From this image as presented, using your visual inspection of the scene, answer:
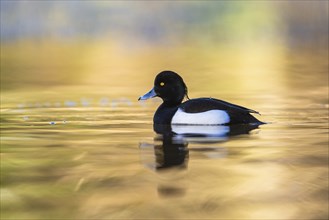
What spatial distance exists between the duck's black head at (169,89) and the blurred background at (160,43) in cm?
469

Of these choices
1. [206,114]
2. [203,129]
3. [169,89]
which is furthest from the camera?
[169,89]

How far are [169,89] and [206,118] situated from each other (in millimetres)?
1150

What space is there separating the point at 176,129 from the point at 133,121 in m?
1.03

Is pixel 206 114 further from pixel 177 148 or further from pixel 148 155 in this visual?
pixel 148 155

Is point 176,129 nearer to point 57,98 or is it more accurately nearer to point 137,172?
point 137,172

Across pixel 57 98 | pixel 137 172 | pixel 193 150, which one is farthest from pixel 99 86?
pixel 137 172

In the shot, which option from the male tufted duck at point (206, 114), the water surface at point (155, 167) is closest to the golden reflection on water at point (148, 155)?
the water surface at point (155, 167)

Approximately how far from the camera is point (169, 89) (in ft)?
41.3

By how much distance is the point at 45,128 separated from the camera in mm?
11328

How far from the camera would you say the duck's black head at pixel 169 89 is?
12.6 metres

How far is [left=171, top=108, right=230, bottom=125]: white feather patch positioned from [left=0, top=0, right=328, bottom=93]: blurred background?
5749 mm

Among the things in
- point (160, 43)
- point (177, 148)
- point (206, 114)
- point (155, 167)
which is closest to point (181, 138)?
point (177, 148)

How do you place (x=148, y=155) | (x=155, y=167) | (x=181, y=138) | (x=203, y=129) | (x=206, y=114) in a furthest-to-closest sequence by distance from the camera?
(x=206, y=114), (x=203, y=129), (x=181, y=138), (x=148, y=155), (x=155, y=167)

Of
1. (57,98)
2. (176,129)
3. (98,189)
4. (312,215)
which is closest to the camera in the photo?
(312,215)
